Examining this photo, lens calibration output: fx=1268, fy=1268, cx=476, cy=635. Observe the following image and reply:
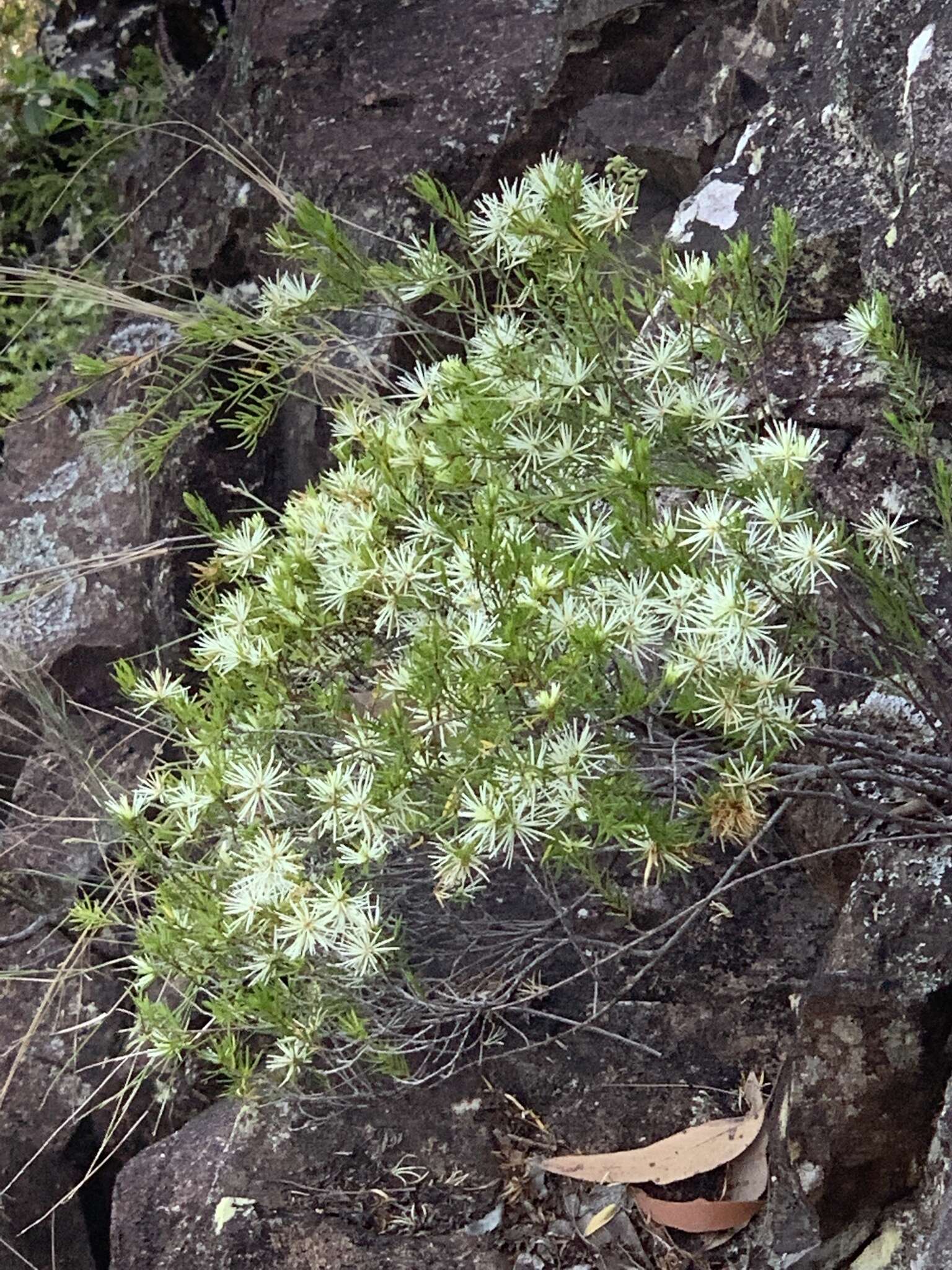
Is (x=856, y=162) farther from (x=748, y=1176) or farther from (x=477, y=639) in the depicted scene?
(x=748, y=1176)

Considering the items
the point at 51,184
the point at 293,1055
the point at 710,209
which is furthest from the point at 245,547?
the point at 51,184

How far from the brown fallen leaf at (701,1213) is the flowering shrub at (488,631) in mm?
439

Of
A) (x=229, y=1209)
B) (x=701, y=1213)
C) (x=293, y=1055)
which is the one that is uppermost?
(x=293, y=1055)

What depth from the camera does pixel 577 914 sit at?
6.36ft

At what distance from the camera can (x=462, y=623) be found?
1.35 metres

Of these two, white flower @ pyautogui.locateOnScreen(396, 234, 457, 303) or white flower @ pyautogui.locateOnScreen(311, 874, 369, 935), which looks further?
white flower @ pyautogui.locateOnScreen(396, 234, 457, 303)

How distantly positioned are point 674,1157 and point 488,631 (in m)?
0.96

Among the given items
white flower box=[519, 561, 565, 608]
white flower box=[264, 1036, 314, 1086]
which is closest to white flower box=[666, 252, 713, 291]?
white flower box=[519, 561, 565, 608]

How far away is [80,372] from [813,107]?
126cm

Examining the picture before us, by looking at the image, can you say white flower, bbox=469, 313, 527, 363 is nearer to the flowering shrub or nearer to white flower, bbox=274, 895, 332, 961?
the flowering shrub

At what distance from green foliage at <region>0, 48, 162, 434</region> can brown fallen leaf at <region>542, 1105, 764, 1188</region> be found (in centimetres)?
240

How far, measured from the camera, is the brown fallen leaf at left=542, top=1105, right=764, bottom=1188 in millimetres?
1786

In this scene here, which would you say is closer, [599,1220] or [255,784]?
[255,784]

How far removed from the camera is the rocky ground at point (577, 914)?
64.0 inches
